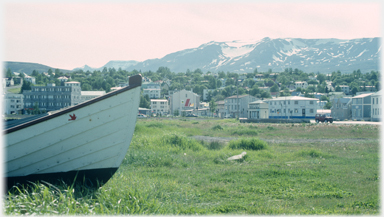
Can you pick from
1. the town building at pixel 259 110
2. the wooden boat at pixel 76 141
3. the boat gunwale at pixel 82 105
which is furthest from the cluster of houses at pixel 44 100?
the boat gunwale at pixel 82 105

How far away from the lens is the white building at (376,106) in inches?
2257

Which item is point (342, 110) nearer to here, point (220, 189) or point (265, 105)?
point (265, 105)

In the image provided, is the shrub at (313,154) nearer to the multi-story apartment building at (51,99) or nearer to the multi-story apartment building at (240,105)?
the multi-story apartment building at (240,105)

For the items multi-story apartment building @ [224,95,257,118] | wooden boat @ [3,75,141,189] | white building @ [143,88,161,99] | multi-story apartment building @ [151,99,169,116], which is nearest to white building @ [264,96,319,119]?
multi-story apartment building @ [224,95,257,118]

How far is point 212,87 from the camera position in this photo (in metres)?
196

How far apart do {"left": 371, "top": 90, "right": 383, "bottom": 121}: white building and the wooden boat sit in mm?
60520

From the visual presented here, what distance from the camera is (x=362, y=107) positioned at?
6525cm

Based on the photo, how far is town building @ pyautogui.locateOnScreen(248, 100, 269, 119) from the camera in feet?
242

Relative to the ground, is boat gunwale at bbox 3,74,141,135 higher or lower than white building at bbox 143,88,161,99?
higher

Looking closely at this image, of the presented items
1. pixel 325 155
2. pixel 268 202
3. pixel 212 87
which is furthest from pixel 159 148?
pixel 212 87

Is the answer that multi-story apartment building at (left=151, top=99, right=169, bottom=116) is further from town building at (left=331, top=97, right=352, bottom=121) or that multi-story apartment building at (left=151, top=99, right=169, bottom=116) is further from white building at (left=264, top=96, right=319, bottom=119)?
town building at (left=331, top=97, right=352, bottom=121)

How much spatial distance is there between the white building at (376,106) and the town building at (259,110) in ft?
71.3

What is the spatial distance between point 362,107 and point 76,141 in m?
69.4

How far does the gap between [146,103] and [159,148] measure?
101 m
